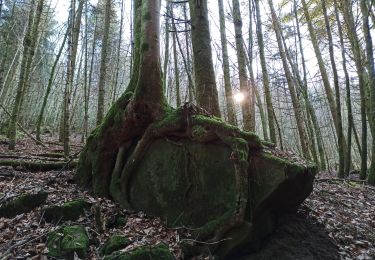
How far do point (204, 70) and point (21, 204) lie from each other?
4186mm

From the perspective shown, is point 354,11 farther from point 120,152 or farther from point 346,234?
point 120,152

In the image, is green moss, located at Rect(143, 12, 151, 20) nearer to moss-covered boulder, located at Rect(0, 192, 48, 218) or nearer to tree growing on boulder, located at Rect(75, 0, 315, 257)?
tree growing on boulder, located at Rect(75, 0, 315, 257)

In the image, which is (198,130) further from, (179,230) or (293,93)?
(293,93)

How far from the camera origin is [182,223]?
15.8ft

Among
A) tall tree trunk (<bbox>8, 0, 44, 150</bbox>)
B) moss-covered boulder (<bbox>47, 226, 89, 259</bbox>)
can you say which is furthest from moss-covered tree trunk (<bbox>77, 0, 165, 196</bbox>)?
tall tree trunk (<bbox>8, 0, 44, 150</bbox>)

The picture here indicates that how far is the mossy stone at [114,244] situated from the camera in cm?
414

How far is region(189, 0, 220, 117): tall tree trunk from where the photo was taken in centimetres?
637

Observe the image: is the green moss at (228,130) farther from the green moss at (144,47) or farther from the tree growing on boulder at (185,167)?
the green moss at (144,47)

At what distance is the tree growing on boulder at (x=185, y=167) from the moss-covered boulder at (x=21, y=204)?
1.04 meters

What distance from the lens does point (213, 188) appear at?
4.82 metres

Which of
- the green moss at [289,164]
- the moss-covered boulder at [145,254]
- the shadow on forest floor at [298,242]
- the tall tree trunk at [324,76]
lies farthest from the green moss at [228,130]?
the tall tree trunk at [324,76]

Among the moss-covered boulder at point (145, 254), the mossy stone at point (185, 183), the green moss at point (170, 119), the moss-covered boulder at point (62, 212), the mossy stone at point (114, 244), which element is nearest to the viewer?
the moss-covered boulder at point (145, 254)

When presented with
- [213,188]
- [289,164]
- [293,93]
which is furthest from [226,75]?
[289,164]

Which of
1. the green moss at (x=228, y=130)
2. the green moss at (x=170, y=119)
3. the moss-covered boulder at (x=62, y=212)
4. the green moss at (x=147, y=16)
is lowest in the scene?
the moss-covered boulder at (x=62, y=212)
